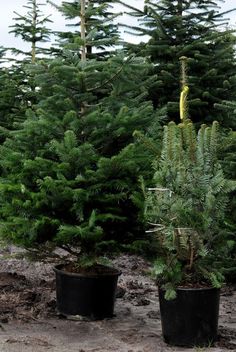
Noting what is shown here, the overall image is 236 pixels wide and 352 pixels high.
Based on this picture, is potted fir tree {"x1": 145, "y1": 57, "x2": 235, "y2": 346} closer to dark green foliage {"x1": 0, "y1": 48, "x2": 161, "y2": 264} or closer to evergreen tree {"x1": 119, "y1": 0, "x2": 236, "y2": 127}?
dark green foliage {"x1": 0, "y1": 48, "x2": 161, "y2": 264}

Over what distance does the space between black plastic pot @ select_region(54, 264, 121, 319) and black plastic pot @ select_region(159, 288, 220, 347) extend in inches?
37.4

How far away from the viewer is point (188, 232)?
4367 mm

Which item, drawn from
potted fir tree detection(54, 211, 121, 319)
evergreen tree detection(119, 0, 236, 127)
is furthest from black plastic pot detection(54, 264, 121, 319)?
evergreen tree detection(119, 0, 236, 127)

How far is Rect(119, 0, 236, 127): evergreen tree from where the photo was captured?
838 centimetres

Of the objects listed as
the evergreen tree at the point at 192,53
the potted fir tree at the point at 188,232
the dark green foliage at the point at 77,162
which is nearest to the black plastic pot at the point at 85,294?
the dark green foliage at the point at 77,162

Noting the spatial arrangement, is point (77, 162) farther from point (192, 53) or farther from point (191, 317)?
point (192, 53)

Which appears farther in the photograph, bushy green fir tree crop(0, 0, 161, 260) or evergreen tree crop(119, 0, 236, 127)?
evergreen tree crop(119, 0, 236, 127)

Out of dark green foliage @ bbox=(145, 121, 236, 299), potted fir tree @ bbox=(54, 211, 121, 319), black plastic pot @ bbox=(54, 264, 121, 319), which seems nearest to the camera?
dark green foliage @ bbox=(145, 121, 236, 299)

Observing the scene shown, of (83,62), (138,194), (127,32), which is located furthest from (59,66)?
(127,32)

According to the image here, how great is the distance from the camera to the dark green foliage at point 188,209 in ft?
14.3

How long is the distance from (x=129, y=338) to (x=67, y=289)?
2.94 feet

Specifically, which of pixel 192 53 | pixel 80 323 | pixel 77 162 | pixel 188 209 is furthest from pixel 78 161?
pixel 192 53

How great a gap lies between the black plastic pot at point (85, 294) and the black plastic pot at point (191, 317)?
949 mm

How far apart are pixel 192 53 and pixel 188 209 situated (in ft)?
15.8
